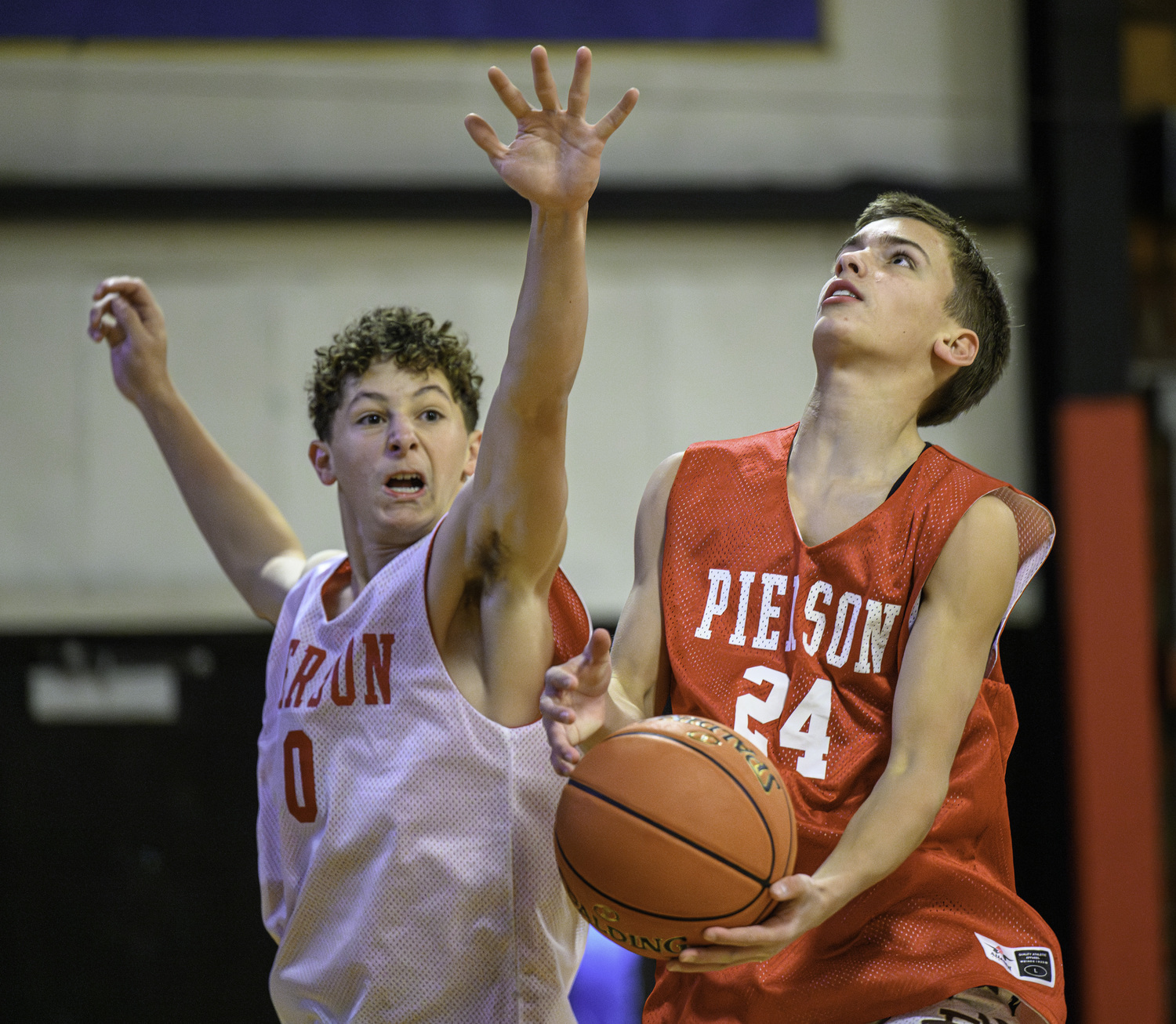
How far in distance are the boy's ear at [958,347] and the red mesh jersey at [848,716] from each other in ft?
0.55

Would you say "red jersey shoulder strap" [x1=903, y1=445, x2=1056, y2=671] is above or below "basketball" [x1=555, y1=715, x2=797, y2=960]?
above

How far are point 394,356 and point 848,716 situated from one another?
1181mm

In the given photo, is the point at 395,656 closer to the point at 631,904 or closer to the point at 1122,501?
the point at 631,904

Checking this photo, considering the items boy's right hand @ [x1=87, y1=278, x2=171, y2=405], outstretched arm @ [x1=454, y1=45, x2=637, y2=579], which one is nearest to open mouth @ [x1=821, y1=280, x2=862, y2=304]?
outstretched arm @ [x1=454, y1=45, x2=637, y2=579]

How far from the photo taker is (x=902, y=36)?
21.8ft

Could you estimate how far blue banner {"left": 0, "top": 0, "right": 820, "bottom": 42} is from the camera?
6.25m

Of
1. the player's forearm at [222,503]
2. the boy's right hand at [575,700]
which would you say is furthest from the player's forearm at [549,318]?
the player's forearm at [222,503]

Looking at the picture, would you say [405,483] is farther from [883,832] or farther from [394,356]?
[883,832]

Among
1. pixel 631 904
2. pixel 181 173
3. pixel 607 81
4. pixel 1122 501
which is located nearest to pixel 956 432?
pixel 1122 501

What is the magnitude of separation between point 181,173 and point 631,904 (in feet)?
17.3

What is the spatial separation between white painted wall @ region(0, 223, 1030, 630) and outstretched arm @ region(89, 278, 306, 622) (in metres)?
2.77

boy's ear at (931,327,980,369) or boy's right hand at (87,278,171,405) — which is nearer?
boy's ear at (931,327,980,369)

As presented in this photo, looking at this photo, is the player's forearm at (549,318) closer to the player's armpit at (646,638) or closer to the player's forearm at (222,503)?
the player's armpit at (646,638)

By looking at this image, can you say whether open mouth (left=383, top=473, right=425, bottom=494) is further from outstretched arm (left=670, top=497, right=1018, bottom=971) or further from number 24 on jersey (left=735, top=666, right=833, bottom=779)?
outstretched arm (left=670, top=497, right=1018, bottom=971)
